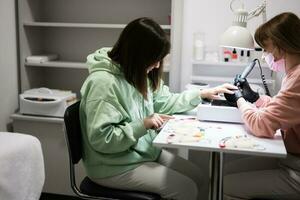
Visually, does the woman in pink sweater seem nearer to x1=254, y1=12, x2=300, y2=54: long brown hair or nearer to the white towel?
x1=254, y1=12, x2=300, y2=54: long brown hair

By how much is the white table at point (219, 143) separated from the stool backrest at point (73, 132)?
1.23ft

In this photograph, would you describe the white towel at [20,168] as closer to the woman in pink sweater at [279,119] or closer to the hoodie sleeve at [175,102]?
the hoodie sleeve at [175,102]

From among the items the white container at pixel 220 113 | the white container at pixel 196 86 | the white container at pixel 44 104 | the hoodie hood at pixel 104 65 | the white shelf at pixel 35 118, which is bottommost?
the white shelf at pixel 35 118

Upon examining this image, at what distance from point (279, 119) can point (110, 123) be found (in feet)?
2.21

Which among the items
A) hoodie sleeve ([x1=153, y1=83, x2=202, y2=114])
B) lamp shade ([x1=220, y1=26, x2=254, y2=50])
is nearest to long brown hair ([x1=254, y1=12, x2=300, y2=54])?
lamp shade ([x1=220, y1=26, x2=254, y2=50])

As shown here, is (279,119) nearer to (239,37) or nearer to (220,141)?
(220,141)

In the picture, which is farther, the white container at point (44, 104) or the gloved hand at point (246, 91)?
the white container at point (44, 104)

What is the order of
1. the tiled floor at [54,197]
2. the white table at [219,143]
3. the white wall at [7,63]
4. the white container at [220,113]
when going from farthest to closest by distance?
the tiled floor at [54,197] < the white wall at [7,63] < the white container at [220,113] < the white table at [219,143]

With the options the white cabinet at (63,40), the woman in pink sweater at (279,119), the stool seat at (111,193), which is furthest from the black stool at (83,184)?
the white cabinet at (63,40)

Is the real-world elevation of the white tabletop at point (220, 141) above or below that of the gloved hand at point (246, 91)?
below

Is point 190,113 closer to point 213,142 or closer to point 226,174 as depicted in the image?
point 226,174

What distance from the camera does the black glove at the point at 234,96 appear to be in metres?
1.83

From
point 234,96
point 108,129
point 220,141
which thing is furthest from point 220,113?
point 108,129

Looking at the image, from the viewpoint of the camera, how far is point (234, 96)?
73.0 inches
